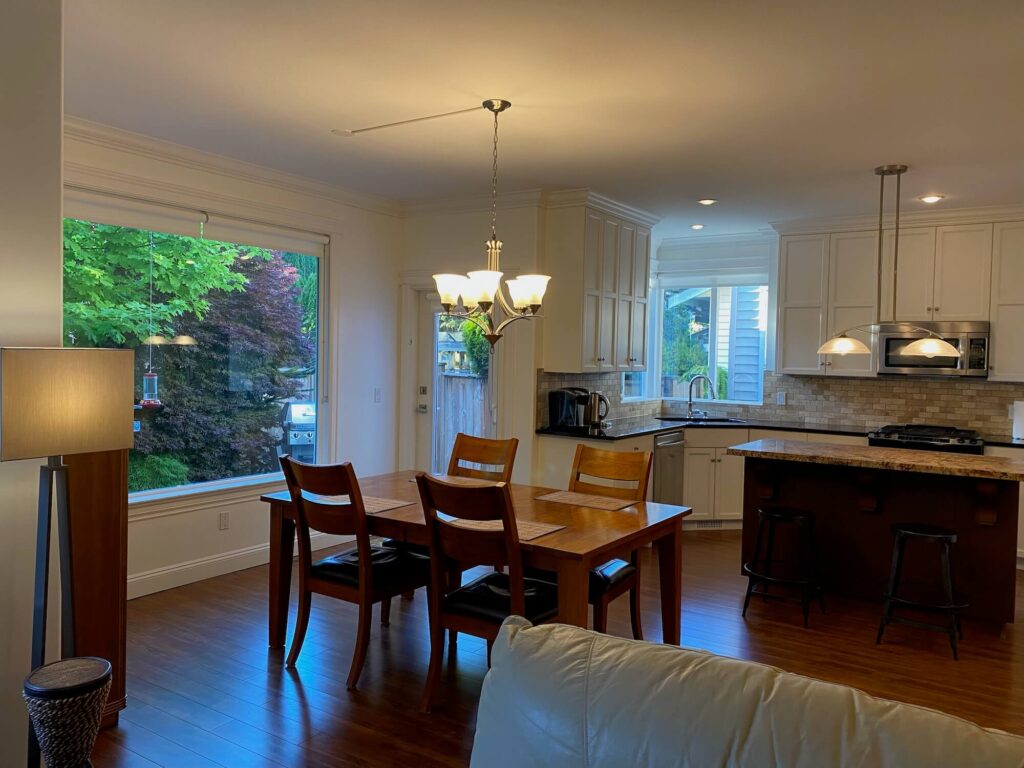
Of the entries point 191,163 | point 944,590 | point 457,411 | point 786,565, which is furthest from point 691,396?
point 191,163

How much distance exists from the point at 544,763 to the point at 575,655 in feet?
0.64

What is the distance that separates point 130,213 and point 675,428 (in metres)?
4.15

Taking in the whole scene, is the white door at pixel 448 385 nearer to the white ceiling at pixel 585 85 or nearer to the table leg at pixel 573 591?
the white ceiling at pixel 585 85

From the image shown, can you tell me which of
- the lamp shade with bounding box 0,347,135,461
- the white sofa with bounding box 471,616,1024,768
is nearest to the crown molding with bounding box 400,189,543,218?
the lamp shade with bounding box 0,347,135,461

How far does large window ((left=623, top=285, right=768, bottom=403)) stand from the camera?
7.00 m

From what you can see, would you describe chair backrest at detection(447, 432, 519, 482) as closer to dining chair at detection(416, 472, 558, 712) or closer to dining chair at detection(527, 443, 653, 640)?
dining chair at detection(527, 443, 653, 640)

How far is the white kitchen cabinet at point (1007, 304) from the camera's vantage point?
5477 millimetres

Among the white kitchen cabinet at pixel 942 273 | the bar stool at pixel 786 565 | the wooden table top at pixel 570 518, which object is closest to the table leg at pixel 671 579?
the wooden table top at pixel 570 518

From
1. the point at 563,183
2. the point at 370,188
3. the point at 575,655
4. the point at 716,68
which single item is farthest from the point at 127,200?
the point at 575,655

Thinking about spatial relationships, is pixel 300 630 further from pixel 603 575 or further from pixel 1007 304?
pixel 1007 304

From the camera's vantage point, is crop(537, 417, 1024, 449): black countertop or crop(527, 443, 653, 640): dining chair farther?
crop(537, 417, 1024, 449): black countertop

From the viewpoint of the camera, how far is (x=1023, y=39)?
2707 mm

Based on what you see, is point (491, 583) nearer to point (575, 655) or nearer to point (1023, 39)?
point (575, 655)

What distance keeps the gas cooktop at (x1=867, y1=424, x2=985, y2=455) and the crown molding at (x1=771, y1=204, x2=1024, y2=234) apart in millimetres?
1551
